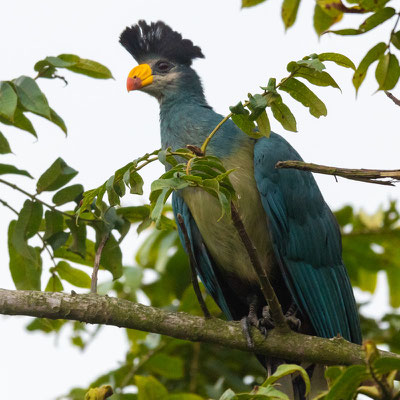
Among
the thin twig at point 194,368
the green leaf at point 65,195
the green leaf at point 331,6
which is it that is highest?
the green leaf at point 331,6

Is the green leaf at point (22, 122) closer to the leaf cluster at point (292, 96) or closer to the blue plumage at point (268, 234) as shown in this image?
the leaf cluster at point (292, 96)

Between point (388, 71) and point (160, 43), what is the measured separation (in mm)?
3541

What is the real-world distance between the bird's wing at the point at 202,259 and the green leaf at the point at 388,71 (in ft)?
7.67

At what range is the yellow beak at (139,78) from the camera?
17.4 ft

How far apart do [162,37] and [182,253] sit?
6.05ft

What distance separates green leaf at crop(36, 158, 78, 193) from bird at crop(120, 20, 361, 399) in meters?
0.87

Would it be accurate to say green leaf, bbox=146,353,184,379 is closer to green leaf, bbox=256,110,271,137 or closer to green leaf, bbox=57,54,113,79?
green leaf, bbox=57,54,113,79

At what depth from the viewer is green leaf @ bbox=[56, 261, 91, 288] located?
395 centimetres

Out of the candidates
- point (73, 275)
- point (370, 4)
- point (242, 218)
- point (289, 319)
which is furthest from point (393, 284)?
point (370, 4)

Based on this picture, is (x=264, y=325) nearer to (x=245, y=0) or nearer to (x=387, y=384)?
(x=387, y=384)

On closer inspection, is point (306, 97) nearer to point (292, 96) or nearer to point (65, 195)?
point (292, 96)

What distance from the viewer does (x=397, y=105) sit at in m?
2.77

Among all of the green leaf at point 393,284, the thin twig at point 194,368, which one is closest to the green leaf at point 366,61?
the thin twig at point 194,368

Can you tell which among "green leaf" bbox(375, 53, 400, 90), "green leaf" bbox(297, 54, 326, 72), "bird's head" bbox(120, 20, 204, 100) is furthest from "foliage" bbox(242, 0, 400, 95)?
"bird's head" bbox(120, 20, 204, 100)
